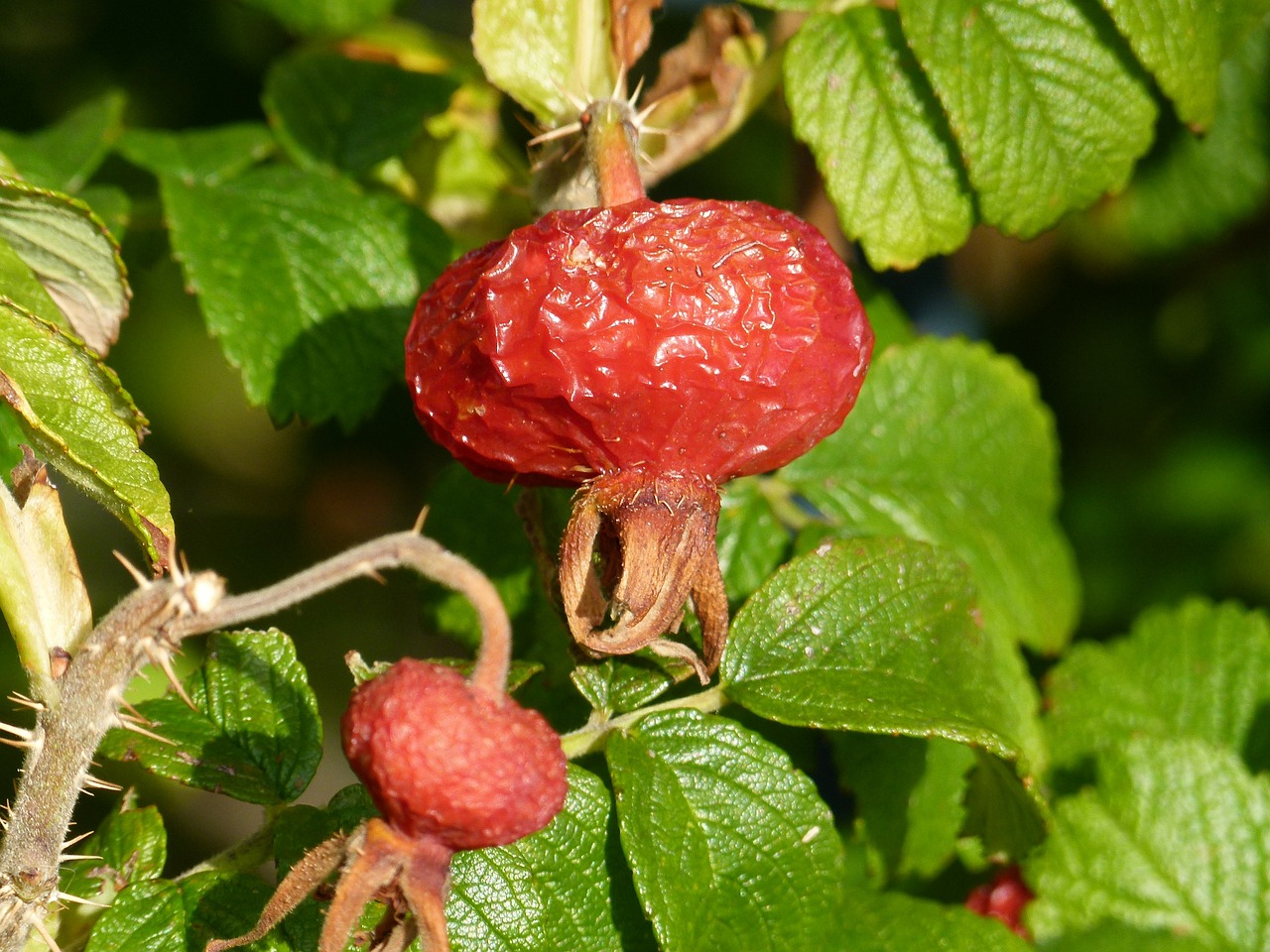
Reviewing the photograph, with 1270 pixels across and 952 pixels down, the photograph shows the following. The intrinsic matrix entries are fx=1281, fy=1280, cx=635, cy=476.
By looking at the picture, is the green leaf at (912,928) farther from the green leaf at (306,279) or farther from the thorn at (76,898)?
the green leaf at (306,279)

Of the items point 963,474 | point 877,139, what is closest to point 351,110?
point 877,139

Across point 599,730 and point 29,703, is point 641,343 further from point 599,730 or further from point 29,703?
point 29,703

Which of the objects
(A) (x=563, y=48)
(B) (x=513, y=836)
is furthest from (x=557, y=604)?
(A) (x=563, y=48)

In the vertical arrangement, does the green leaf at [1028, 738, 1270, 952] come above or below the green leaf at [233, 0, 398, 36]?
below

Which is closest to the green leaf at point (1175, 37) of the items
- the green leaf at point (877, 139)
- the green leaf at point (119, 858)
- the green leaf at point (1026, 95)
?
the green leaf at point (1026, 95)

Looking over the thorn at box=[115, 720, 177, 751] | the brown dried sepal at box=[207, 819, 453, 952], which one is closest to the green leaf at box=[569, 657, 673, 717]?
the brown dried sepal at box=[207, 819, 453, 952]

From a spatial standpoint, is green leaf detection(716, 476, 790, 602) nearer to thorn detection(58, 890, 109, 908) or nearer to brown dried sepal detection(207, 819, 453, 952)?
brown dried sepal detection(207, 819, 453, 952)

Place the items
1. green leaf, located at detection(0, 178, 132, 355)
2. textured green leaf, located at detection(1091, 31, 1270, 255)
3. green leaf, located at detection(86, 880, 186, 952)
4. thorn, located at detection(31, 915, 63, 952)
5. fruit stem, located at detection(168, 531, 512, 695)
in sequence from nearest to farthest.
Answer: fruit stem, located at detection(168, 531, 512, 695), thorn, located at detection(31, 915, 63, 952), green leaf, located at detection(86, 880, 186, 952), green leaf, located at detection(0, 178, 132, 355), textured green leaf, located at detection(1091, 31, 1270, 255)
